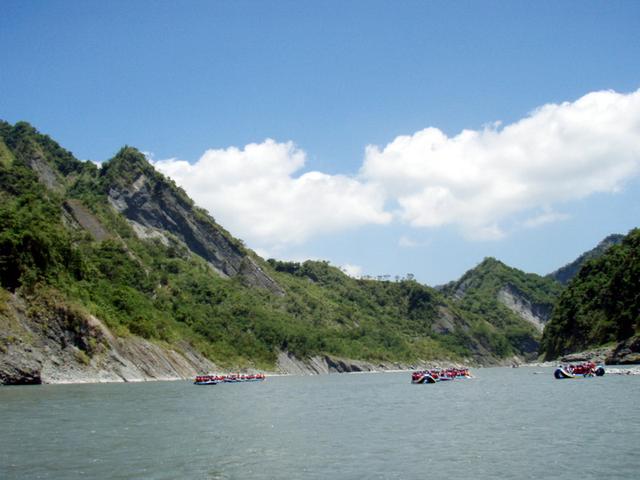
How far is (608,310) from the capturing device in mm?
167250

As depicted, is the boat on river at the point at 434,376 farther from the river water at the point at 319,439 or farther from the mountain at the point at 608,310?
the river water at the point at 319,439

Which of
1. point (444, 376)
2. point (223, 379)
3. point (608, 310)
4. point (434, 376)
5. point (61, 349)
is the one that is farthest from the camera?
point (608, 310)

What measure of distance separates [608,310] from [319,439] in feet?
481

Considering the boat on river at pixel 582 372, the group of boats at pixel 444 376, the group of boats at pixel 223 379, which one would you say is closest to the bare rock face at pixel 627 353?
the group of boats at pixel 444 376

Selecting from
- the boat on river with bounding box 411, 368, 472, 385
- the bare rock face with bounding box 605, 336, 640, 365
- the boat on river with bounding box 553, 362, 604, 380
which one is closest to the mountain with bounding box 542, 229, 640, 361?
the bare rock face with bounding box 605, 336, 640, 365

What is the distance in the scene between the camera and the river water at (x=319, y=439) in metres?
30.2

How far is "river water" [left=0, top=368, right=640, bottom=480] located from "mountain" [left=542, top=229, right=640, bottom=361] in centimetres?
9116

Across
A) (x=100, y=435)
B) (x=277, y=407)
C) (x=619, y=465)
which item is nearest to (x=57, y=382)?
(x=277, y=407)

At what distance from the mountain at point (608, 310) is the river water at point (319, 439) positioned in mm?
91164

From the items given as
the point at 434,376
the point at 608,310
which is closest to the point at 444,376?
the point at 434,376

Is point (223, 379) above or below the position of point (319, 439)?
above

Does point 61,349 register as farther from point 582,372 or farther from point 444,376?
point 582,372

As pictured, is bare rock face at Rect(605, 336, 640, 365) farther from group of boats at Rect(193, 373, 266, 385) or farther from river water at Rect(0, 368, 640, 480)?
group of boats at Rect(193, 373, 266, 385)

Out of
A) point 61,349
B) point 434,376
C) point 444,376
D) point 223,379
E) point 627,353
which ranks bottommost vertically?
point 444,376
